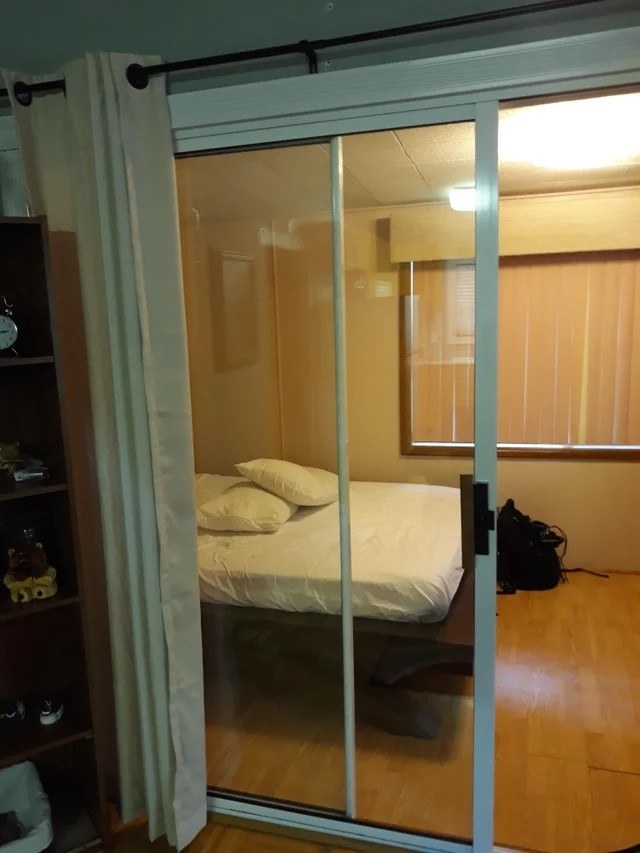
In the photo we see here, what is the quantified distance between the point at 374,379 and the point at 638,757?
1.75m

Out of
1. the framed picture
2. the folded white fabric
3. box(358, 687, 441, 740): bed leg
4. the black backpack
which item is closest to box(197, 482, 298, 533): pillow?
the folded white fabric

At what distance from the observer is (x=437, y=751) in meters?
2.29

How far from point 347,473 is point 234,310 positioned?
0.68 metres

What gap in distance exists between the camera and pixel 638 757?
2459 mm

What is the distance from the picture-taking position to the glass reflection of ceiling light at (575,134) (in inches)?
91.0

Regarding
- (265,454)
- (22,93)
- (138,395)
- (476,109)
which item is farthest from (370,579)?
(22,93)

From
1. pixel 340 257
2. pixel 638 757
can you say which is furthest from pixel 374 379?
pixel 638 757

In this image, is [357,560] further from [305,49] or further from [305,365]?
[305,49]

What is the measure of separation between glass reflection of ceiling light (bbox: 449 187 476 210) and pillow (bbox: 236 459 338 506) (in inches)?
36.2

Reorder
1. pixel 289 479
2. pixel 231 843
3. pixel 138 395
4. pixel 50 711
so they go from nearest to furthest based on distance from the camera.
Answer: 1. pixel 138 395
2. pixel 50 711
3. pixel 231 843
4. pixel 289 479

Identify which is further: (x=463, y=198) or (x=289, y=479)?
(x=289, y=479)

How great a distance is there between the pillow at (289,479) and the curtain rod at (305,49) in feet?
3.93

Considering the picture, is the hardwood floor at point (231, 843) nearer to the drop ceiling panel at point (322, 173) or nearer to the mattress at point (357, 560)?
the mattress at point (357, 560)

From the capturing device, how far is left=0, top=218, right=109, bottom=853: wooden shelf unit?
1836 millimetres
